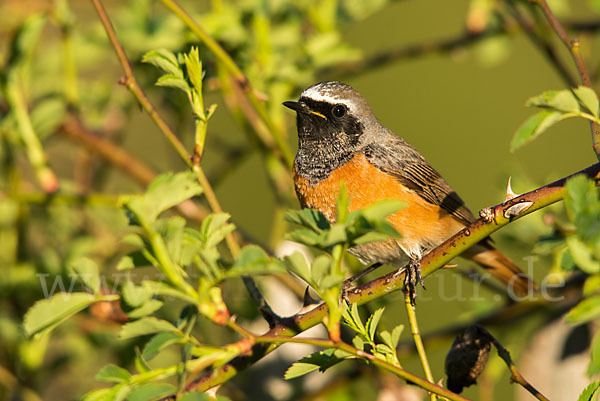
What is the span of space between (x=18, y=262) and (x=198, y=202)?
101cm

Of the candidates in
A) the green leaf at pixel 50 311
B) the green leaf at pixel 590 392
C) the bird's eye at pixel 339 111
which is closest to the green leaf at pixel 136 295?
the green leaf at pixel 50 311

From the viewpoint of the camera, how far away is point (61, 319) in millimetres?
1787

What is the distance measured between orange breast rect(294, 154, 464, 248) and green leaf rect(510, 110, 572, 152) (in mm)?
1385

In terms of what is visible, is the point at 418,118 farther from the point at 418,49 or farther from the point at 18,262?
the point at 18,262

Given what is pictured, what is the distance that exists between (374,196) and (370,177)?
13 cm

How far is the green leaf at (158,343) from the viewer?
5.36ft

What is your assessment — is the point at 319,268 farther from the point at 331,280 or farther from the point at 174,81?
the point at 174,81

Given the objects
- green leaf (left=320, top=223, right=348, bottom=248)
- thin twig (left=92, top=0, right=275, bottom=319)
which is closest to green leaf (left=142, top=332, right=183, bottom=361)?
green leaf (left=320, top=223, right=348, bottom=248)

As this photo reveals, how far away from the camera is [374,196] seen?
11.1 feet

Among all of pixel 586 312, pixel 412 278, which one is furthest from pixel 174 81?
pixel 586 312

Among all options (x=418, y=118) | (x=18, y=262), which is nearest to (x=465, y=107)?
(x=418, y=118)

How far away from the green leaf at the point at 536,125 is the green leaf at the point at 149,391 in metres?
1.16

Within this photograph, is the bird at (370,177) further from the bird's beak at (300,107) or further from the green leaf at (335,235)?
the green leaf at (335,235)

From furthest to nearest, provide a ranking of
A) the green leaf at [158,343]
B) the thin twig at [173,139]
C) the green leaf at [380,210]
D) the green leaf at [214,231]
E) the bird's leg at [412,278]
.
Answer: the bird's leg at [412,278] → the thin twig at [173,139] → the green leaf at [214,231] → the green leaf at [158,343] → the green leaf at [380,210]
